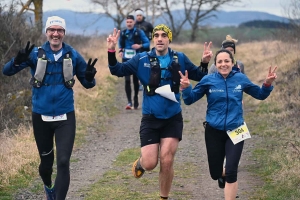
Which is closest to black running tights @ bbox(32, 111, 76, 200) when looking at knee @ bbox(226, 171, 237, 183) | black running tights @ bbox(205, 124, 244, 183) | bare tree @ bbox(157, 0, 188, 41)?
black running tights @ bbox(205, 124, 244, 183)

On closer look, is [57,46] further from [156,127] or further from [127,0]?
[127,0]

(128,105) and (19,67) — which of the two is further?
(128,105)

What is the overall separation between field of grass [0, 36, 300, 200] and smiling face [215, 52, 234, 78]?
5.70ft

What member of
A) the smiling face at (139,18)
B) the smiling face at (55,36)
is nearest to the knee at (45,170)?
the smiling face at (55,36)

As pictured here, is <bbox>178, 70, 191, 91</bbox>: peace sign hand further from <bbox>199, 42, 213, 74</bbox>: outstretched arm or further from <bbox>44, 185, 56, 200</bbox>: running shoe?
<bbox>44, 185, 56, 200</bbox>: running shoe

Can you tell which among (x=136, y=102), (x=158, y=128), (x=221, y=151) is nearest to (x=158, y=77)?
(x=158, y=128)

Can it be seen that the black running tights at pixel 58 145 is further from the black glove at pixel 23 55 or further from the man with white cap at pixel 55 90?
the black glove at pixel 23 55

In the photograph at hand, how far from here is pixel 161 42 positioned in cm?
622

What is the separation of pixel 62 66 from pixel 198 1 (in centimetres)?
4740

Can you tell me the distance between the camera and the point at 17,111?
11.5 m

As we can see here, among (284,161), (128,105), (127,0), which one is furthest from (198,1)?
(284,161)

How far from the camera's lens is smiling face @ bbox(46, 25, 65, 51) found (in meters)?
6.06

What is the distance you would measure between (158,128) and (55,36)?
4.87 feet

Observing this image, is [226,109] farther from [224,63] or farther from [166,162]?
[166,162]
